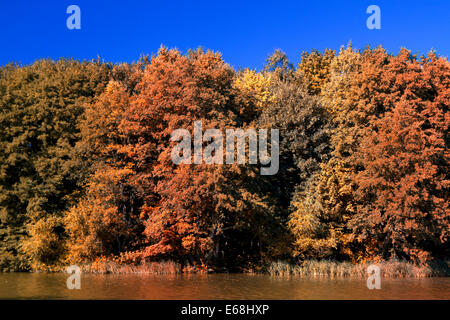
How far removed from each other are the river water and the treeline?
182 inches

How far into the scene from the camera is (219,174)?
108 feet

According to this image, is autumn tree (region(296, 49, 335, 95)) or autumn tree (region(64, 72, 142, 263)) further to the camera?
autumn tree (region(296, 49, 335, 95))

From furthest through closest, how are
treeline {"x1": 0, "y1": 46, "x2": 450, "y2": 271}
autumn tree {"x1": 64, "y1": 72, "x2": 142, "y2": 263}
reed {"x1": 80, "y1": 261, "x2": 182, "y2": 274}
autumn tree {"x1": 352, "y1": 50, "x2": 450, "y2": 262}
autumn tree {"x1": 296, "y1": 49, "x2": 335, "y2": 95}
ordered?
autumn tree {"x1": 296, "y1": 49, "x2": 335, "y2": 95} → autumn tree {"x1": 64, "y1": 72, "x2": 142, "y2": 263} → reed {"x1": 80, "y1": 261, "x2": 182, "y2": 274} → treeline {"x1": 0, "y1": 46, "x2": 450, "y2": 271} → autumn tree {"x1": 352, "y1": 50, "x2": 450, "y2": 262}

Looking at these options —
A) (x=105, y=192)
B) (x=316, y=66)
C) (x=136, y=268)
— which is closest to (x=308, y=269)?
(x=136, y=268)

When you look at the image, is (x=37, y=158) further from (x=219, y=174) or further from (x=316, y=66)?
(x=316, y=66)

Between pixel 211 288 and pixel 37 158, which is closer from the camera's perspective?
pixel 211 288

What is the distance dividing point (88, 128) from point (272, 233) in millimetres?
18345

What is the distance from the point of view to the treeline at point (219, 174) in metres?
34.3

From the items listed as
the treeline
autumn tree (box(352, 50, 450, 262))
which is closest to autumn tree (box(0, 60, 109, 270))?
the treeline

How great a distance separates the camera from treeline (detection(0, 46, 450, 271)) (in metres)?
34.3

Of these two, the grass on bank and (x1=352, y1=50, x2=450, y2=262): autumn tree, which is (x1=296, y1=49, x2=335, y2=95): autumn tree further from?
the grass on bank

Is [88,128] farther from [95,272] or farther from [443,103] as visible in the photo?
[443,103]

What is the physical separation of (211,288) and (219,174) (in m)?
9.70
